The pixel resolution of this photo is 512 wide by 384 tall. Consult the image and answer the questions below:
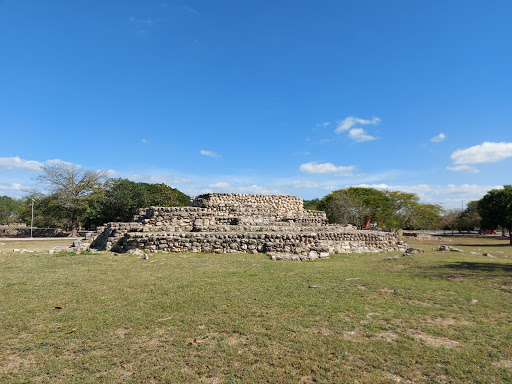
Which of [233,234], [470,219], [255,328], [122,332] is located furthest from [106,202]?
[470,219]

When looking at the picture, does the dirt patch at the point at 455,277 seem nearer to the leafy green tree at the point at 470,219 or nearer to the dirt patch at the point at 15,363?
the dirt patch at the point at 15,363

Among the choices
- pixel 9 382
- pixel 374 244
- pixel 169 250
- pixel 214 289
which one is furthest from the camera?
pixel 374 244

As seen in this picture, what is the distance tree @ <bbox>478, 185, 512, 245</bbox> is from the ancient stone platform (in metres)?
20.5

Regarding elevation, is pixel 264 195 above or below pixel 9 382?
above

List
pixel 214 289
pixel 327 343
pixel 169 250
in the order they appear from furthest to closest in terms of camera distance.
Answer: pixel 169 250 → pixel 214 289 → pixel 327 343

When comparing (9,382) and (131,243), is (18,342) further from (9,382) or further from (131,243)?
(131,243)

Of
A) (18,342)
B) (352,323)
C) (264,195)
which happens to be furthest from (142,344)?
(264,195)

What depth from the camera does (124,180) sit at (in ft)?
129

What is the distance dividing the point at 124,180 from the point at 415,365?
41340mm

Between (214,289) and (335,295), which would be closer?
(335,295)

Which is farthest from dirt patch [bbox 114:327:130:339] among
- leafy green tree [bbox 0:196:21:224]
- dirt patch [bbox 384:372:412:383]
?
leafy green tree [bbox 0:196:21:224]

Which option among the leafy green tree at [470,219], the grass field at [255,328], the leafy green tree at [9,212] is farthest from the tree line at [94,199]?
the leafy green tree at [470,219]

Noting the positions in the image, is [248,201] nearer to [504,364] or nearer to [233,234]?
[233,234]

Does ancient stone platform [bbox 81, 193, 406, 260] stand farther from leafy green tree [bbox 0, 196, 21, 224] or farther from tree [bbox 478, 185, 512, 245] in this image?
leafy green tree [bbox 0, 196, 21, 224]
